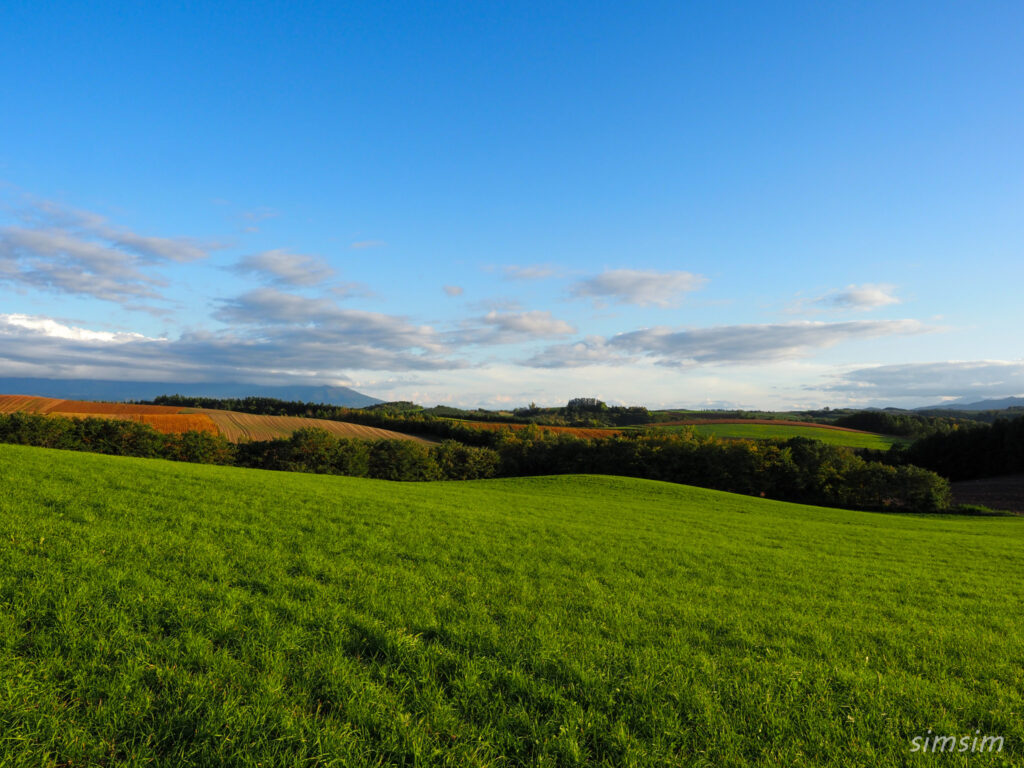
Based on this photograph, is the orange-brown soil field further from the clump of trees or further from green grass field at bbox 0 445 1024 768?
the clump of trees

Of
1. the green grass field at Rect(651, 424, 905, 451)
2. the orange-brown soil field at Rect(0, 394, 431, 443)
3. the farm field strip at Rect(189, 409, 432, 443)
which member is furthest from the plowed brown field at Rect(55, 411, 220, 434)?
the green grass field at Rect(651, 424, 905, 451)

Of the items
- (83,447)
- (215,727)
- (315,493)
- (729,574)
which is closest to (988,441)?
(729,574)

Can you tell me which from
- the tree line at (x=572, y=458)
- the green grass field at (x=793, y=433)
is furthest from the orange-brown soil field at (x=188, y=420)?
the green grass field at (x=793, y=433)

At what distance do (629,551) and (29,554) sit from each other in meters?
14.5

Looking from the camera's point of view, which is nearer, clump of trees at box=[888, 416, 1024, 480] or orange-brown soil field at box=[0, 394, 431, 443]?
orange-brown soil field at box=[0, 394, 431, 443]

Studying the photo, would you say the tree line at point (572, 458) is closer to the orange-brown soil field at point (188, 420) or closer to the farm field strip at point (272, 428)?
the orange-brown soil field at point (188, 420)

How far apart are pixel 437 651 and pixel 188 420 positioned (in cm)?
9657

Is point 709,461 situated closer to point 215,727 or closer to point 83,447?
point 215,727

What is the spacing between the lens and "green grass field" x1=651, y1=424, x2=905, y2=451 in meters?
101

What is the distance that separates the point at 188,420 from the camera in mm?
84438

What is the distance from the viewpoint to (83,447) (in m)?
59.5

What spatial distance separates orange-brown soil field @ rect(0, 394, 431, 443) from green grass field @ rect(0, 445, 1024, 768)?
229ft

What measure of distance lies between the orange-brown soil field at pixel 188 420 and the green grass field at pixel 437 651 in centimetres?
6994

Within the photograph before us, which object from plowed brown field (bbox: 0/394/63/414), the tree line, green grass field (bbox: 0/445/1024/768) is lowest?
the tree line
